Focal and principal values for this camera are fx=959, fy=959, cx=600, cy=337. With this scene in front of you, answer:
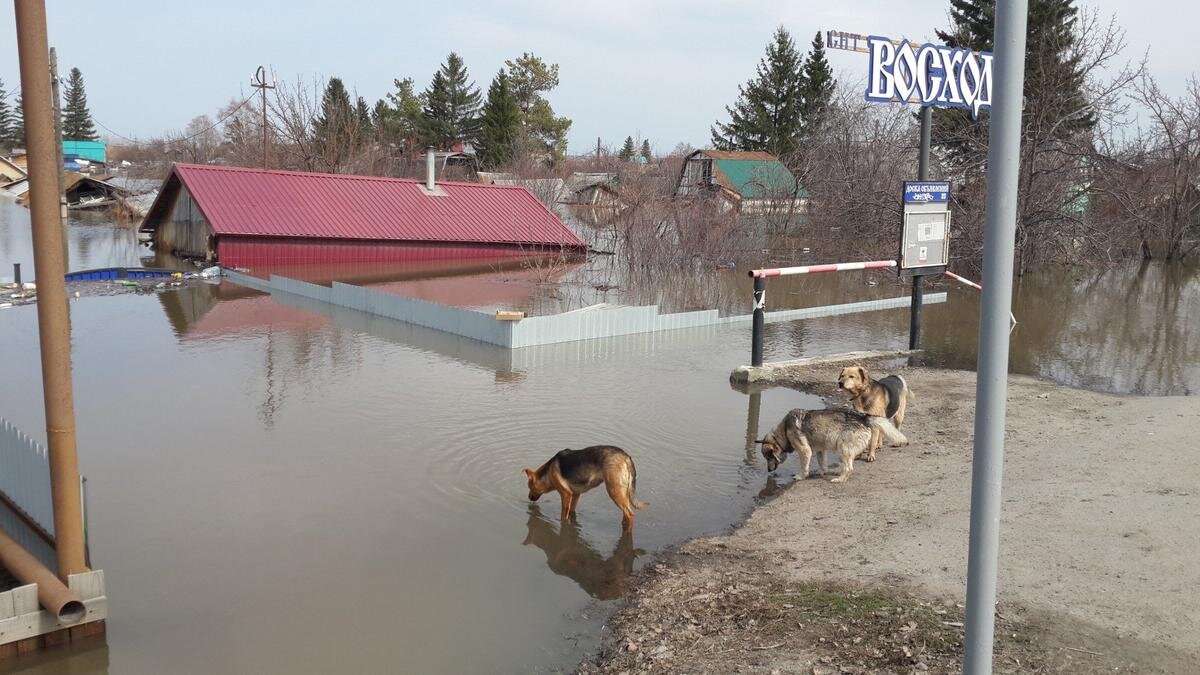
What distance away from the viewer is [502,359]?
15094 mm

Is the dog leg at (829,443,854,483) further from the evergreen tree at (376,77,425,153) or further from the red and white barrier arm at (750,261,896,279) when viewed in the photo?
the evergreen tree at (376,77,425,153)

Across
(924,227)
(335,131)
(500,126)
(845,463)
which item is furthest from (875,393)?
(500,126)

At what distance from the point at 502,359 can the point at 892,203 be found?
1813 centimetres

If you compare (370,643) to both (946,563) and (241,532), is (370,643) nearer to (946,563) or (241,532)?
(241,532)

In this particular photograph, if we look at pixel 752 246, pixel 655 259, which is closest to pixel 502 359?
pixel 655 259

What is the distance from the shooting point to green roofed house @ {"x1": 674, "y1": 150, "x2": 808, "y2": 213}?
39188 mm

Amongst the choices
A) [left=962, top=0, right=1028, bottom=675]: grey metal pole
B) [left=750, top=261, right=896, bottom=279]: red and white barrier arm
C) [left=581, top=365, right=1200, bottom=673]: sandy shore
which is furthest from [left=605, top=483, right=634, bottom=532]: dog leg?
[left=750, top=261, right=896, bottom=279]: red and white barrier arm

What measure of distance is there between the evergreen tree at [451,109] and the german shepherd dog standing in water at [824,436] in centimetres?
6472

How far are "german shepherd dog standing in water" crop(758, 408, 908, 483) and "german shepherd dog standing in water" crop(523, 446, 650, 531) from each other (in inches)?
67.4

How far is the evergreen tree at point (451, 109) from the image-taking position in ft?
233

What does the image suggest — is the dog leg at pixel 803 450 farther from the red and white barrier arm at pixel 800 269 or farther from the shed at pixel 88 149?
the shed at pixel 88 149

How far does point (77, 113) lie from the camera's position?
114m

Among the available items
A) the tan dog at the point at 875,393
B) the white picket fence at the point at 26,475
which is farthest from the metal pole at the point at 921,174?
the white picket fence at the point at 26,475

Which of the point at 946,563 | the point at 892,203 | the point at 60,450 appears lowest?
the point at 946,563
